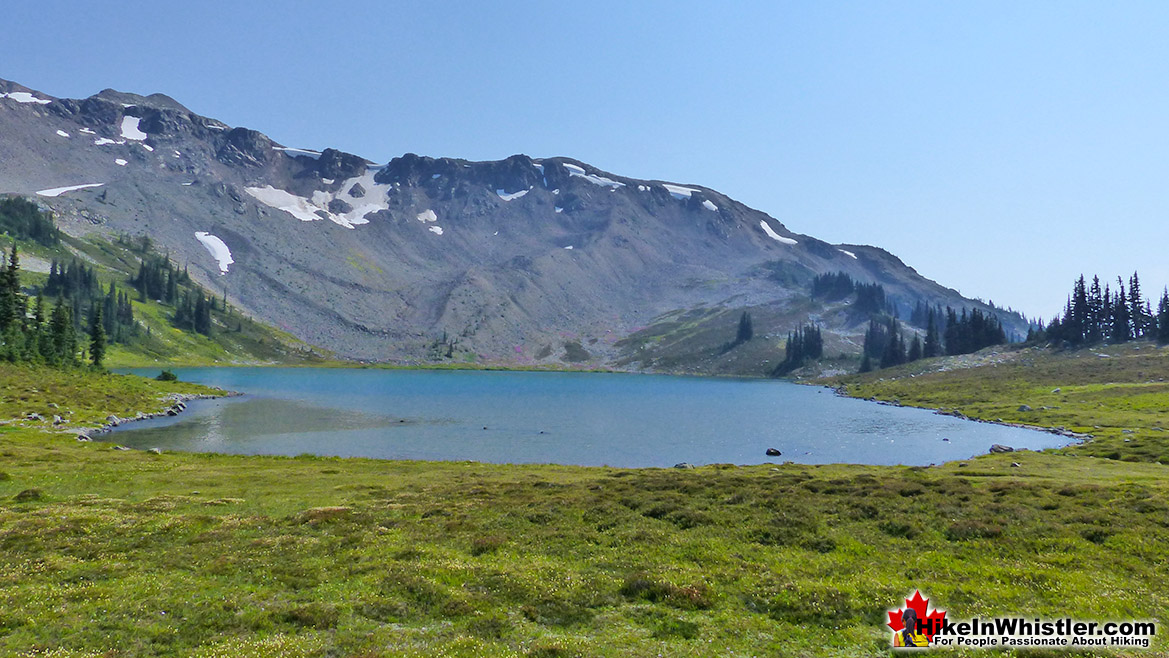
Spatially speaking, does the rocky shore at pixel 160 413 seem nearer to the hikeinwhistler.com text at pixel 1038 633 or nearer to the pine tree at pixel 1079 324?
the hikeinwhistler.com text at pixel 1038 633

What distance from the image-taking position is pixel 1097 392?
110062 mm

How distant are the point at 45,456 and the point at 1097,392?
504 ft

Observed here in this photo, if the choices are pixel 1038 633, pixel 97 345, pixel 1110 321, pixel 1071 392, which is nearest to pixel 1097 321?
pixel 1110 321

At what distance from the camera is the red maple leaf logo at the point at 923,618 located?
1595 centimetres

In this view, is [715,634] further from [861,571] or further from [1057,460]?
[1057,460]

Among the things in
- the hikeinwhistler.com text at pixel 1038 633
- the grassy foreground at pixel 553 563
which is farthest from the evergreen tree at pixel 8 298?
the hikeinwhistler.com text at pixel 1038 633

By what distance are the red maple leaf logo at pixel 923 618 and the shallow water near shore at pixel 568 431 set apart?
167ft

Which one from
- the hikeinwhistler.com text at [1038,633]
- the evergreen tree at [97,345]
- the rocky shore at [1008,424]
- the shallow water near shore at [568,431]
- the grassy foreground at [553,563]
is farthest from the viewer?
the evergreen tree at [97,345]

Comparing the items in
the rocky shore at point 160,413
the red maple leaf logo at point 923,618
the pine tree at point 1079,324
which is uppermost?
the pine tree at point 1079,324

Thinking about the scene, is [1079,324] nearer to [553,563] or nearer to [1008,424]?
[1008,424]

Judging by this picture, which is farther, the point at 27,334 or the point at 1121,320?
the point at 1121,320

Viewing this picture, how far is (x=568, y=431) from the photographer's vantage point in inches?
3688

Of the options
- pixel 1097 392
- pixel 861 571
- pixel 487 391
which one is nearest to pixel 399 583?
pixel 861 571

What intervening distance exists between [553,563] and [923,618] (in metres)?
12.2
